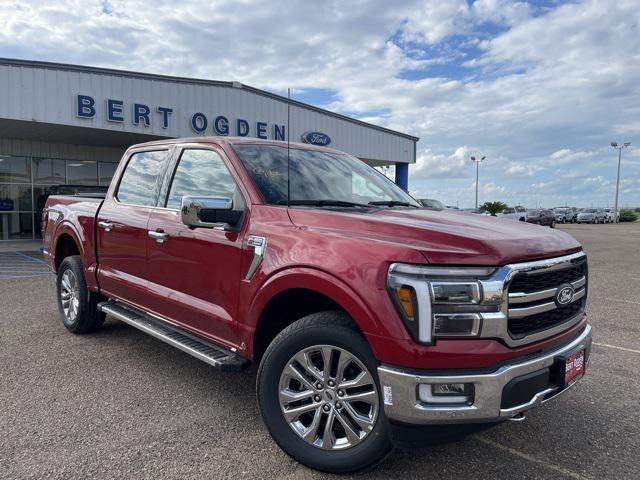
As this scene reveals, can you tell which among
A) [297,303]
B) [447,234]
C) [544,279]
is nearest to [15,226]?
Answer: [297,303]

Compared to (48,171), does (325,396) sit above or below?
below

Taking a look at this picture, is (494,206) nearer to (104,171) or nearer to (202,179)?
(104,171)

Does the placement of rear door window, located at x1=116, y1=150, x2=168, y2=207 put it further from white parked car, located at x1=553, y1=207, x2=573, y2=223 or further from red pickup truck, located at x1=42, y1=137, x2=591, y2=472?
white parked car, located at x1=553, y1=207, x2=573, y2=223

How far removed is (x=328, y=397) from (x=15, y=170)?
1866 centimetres

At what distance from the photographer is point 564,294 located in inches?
108

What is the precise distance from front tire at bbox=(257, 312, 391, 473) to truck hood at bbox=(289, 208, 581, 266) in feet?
1.65

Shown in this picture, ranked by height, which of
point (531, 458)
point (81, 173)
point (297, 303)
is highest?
point (81, 173)

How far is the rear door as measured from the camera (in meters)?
4.21

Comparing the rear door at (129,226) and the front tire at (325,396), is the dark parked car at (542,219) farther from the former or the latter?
the front tire at (325,396)

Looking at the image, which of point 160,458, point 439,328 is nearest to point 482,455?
point 439,328

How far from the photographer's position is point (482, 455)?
2.98m

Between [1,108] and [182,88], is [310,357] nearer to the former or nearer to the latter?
[1,108]

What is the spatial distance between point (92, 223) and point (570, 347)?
14.2 feet

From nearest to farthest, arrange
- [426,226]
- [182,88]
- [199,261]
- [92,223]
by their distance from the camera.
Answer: [426,226]
[199,261]
[92,223]
[182,88]
